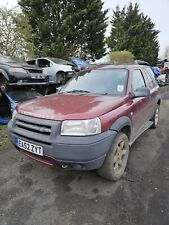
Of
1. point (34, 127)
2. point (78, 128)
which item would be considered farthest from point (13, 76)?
point (78, 128)

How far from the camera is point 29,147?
3117 millimetres

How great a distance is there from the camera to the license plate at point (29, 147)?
2994 mm

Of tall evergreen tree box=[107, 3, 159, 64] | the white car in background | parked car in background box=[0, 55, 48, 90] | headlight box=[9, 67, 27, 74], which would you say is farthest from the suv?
tall evergreen tree box=[107, 3, 159, 64]

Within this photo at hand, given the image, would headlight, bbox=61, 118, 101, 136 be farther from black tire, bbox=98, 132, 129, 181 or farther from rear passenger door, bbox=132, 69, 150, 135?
rear passenger door, bbox=132, 69, 150, 135

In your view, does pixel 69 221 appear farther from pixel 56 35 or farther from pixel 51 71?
pixel 56 35

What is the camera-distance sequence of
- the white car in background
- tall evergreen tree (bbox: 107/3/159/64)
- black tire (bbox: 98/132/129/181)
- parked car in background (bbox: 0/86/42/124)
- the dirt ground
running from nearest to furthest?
1. the dirt ground
2. black tire (bbox: 98/132/129/181)
3. parked car in background (bbox: 0/86/42/124)
4. the white car in background
5. tall evergreen tree (bbox: 107/3/159/64)

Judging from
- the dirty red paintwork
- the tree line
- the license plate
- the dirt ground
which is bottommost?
the dirt ground

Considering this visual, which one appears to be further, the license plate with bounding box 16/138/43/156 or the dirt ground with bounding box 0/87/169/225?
the license plate with bounding box 16/138/43/156

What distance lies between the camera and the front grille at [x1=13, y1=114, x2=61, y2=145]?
2.87 meters

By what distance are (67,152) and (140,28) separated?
1069 inches

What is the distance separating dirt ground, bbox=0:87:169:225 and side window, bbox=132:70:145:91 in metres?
1.39

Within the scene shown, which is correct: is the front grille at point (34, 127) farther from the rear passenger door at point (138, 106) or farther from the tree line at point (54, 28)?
the tree line at point (54, 28)

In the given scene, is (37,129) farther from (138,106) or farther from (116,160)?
(138,106)

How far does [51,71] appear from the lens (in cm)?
1099
